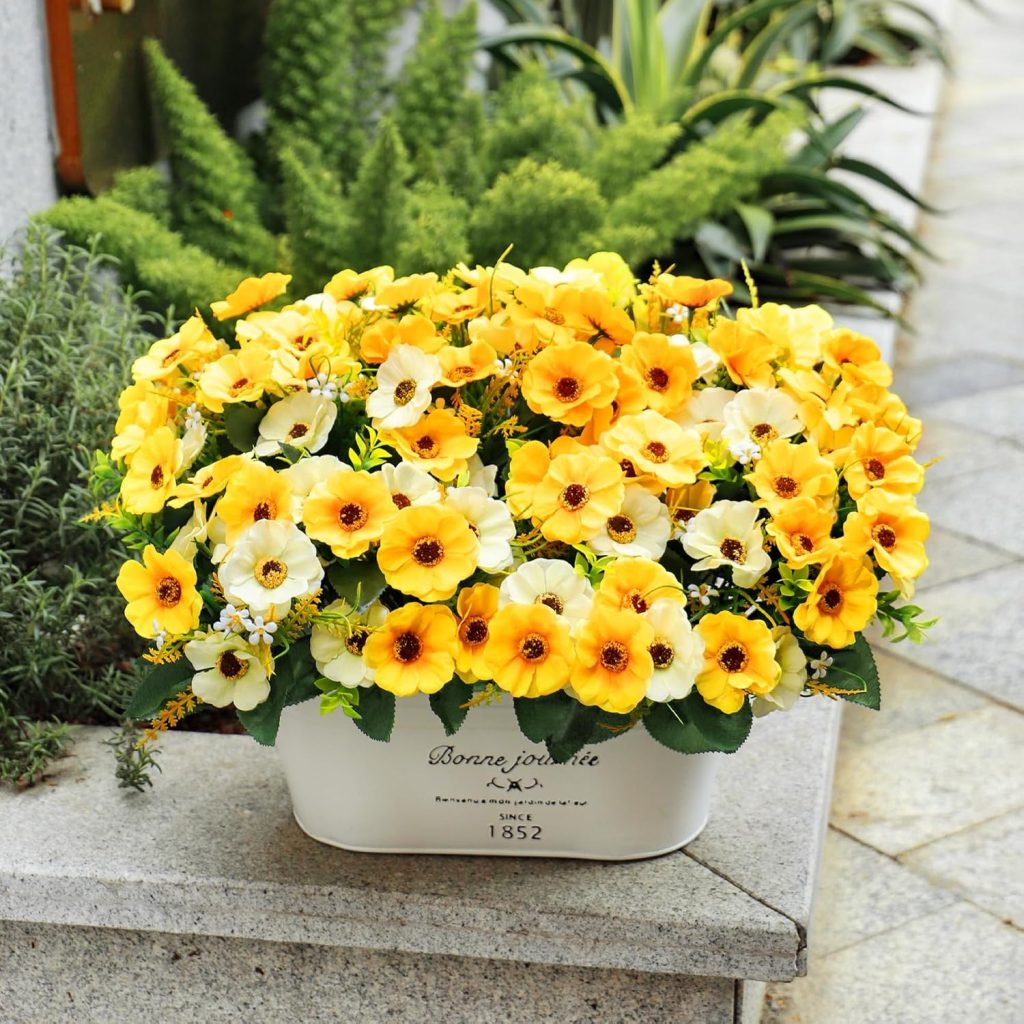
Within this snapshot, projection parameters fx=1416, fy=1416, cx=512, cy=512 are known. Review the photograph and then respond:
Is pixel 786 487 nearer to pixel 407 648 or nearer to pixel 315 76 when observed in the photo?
pixel 407 648

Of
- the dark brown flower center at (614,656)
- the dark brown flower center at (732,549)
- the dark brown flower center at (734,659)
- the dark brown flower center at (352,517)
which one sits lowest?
the dark brown flower center at (734,659)

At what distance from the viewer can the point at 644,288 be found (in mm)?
1656

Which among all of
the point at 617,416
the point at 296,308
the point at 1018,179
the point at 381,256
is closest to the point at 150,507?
the point at 296,308

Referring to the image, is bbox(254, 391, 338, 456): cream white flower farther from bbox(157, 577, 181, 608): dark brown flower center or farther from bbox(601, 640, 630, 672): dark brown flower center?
bbox(601, 640, 630, 672): dark brown flower center

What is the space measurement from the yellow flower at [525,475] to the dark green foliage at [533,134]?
1.50 metres

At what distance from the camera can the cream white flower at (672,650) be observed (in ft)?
4.33

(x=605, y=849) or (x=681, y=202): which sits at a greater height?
(x=681, y=202)

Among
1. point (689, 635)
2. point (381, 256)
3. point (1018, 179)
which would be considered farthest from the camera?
point (1018, 179)

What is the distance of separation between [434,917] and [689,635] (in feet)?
1.50

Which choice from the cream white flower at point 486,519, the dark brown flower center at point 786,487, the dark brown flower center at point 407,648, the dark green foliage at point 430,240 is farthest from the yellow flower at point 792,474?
the dark green foliage at point 430,240

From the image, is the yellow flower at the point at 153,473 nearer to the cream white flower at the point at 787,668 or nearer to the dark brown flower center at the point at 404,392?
the dark brown flower center at the point at 404,392

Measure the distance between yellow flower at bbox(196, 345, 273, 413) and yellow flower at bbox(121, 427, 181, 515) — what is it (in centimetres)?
5

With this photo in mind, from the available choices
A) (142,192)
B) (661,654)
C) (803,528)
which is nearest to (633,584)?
(661,654)

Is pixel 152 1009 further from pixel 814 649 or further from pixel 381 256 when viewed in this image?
pixel 381 256
